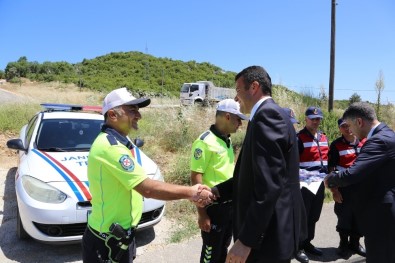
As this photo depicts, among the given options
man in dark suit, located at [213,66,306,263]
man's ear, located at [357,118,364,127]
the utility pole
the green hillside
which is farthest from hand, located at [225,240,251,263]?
the green hillside

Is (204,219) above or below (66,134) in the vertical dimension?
below

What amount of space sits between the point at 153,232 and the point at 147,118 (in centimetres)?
731

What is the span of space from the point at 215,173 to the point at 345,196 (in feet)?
7.21

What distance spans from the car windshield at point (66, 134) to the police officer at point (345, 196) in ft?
11.4

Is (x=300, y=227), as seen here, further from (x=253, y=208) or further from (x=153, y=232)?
(x=153, y=232)

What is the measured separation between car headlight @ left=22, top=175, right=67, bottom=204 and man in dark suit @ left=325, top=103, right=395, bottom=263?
2.98 m

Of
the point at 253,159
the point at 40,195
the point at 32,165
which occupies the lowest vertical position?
the point at 40,195

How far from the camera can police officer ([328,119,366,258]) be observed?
414 centimetres

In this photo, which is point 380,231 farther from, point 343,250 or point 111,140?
point 111,140

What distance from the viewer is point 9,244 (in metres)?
4.12

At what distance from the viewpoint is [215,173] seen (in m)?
2.89

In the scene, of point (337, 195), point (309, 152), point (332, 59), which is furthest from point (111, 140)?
point (332, 59)

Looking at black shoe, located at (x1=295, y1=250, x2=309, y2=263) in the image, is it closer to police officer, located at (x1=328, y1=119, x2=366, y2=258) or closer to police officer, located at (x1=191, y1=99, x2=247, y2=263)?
police officer, located at (x1=328, y1=119, x2=366, y2=258)

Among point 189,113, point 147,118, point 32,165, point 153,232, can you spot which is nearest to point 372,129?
point 153,232
